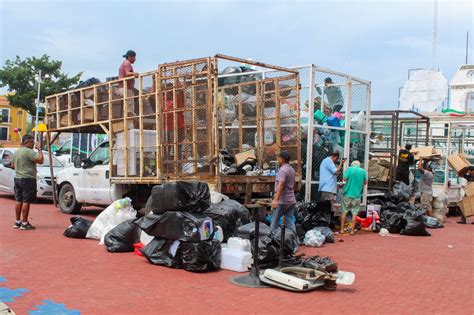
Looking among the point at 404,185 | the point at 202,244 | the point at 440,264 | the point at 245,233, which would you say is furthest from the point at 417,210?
the point at 202,244

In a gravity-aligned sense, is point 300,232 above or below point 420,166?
below

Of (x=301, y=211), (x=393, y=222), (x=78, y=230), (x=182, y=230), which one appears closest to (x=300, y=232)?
(x=301, y=211)

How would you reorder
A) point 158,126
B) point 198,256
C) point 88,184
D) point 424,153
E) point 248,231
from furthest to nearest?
point 424,153 → point 88,184 → point 158,126 → point 248,231 → point 198,256

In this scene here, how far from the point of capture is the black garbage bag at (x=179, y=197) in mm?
6969

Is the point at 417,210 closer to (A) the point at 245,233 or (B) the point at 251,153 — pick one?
(B) the point at 251,153

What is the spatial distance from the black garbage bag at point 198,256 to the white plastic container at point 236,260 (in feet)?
0.40

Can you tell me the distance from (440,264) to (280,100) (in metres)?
4.66

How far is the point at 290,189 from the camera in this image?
8.16 m

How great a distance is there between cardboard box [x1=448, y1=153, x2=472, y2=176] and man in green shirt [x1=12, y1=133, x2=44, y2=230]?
1107 centimetres

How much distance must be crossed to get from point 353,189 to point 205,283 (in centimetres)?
531

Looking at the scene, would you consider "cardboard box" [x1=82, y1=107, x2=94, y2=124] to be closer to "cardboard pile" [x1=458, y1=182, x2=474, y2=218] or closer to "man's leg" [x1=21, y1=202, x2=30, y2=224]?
"man's leg" [x1=21, y1=202, x2=30, y2=224]

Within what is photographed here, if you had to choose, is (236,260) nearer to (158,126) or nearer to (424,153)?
(158,126)

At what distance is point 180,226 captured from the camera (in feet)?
22.0

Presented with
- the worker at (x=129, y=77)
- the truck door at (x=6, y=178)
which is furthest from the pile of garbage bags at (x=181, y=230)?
the truck door at (x=6, y=178)
